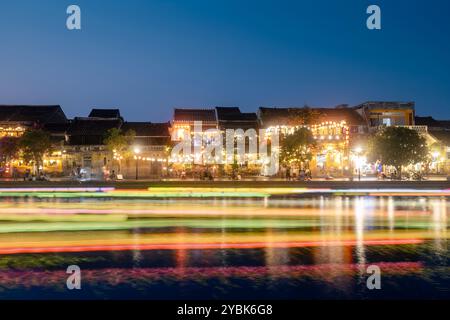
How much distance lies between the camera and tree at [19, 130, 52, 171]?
151 ft

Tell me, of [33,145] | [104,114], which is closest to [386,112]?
[104,114]

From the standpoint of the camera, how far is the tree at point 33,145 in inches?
1816

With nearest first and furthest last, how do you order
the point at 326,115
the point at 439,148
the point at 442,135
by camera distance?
the point at 439,148, the point at 326,115, the point at 442,135

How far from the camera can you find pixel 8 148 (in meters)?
47.8

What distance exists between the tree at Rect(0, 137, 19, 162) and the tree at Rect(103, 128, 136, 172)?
800cm

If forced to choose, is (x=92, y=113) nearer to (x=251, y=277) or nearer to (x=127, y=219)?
(x=127, y=219)

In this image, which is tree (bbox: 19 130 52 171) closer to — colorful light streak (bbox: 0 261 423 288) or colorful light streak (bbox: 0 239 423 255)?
colorful light streak (bbox: 0 239 423 255)

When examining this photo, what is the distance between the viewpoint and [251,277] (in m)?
8.73

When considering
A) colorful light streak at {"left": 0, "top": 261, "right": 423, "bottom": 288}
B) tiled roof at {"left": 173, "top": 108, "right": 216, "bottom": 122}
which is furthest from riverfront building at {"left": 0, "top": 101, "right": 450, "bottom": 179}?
colorful light streak at {"left": 0, "top": 261, "right": 423, "bottom": 288}

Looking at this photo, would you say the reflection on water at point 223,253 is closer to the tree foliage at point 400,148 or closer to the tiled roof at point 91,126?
the tree foliage at point 400,148

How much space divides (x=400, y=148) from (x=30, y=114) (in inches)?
1512

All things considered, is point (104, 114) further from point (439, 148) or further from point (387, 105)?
point (439, 148)

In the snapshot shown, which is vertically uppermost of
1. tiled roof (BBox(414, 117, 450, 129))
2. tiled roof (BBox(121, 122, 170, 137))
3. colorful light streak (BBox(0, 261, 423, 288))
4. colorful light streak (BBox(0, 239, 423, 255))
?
tiled roof (BBox(414, 117, 450, 129))

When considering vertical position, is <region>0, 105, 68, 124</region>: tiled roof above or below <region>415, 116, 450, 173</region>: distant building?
above
